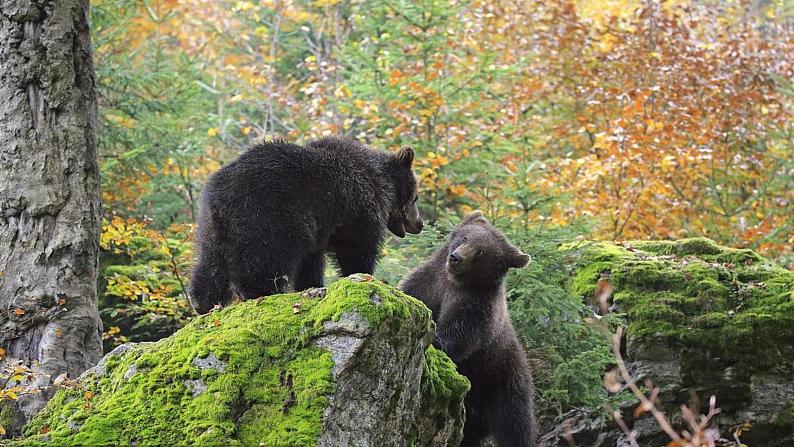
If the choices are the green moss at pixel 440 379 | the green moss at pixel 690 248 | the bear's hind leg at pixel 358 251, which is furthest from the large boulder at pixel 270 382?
the green moss at pixel 690 248

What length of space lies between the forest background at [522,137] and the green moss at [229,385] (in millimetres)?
3558

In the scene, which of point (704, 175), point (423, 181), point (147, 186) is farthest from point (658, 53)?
point (147, 186)

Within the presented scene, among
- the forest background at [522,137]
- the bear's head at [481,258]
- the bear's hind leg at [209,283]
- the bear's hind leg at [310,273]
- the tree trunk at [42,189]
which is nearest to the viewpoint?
the bear's hind leg at [209,283]

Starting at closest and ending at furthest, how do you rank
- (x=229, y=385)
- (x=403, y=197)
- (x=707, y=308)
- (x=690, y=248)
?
(x=229, y=385) → (x=403, y=197) → (x=707, y=308) → (x=690, y=248)

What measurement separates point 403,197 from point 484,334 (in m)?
1.66

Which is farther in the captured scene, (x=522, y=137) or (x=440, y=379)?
(x=522, y=137)

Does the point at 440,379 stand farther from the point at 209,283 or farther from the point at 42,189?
the point at 42,189

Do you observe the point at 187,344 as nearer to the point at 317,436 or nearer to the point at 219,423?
the point at 219,423

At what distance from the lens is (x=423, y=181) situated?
12141 mm

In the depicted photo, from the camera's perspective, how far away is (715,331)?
8070 millimetres

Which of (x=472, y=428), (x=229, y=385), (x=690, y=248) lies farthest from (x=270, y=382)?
(x=690, y=248)

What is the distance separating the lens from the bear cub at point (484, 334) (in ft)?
22.7

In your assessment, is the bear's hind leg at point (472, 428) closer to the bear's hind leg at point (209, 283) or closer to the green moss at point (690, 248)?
the bear's hind leg at point (209, 283)

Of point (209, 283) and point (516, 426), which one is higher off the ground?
point (209, 283)
